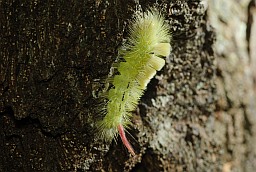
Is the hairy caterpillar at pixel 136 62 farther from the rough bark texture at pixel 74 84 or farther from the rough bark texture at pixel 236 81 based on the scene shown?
the rough bark texture at pixel 236 81

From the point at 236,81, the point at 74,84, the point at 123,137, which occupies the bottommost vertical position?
the point at 123,137

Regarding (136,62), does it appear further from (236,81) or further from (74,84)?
(236,81)

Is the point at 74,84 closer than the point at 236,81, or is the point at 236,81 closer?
the point at 74,84

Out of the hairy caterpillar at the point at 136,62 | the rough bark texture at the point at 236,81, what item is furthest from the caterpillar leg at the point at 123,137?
the rough bark texture at the point at 236,81

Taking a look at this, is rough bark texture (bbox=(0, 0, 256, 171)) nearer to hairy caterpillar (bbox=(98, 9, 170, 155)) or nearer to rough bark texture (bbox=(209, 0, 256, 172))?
hairy caterpillar (bbox=(98, 9, 170, 155))

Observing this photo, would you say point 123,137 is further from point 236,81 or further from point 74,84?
point 236,81

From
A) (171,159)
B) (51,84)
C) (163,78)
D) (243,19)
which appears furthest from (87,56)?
(243,19)

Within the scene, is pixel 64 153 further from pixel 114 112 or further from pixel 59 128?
pixel 114 112

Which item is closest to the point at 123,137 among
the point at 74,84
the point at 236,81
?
the point at 74,84

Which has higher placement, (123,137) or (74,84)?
(74,84)
